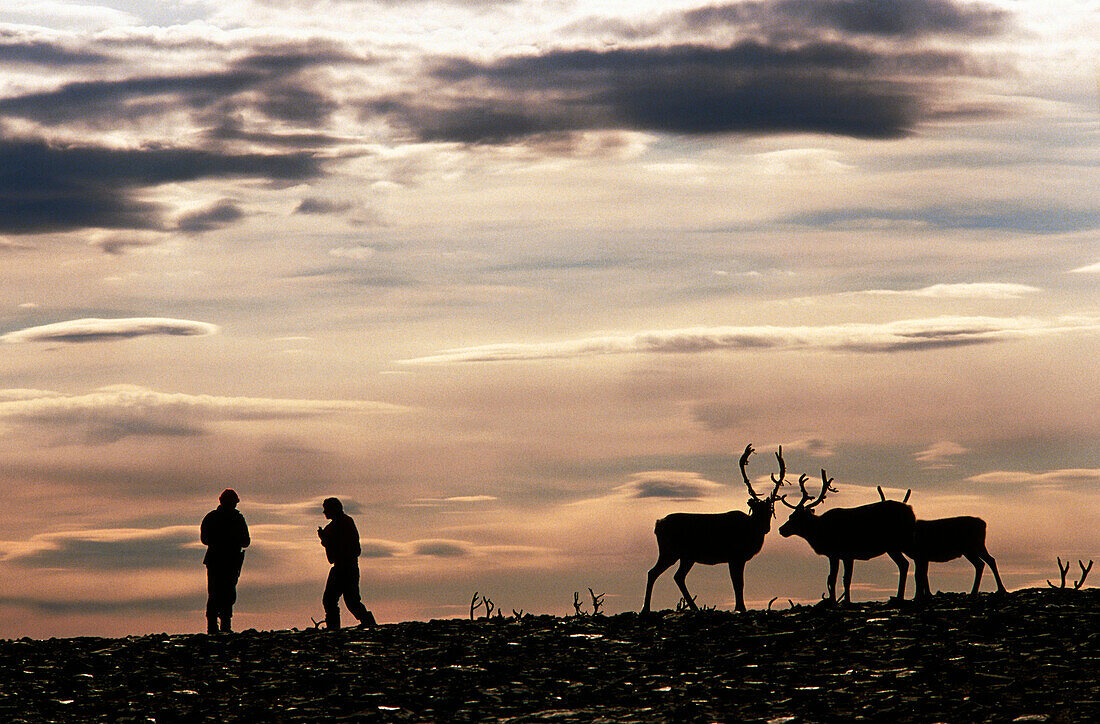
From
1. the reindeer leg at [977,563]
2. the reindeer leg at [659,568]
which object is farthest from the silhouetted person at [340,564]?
the reindeer leg at [977,563]

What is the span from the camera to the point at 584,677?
16672 millimetres

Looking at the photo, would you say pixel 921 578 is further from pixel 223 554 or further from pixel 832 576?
pixel 223 554

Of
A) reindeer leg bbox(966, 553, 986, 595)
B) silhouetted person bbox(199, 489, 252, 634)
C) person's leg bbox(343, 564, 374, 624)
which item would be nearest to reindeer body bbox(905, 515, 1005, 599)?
reindeer leg bbox(966, 553, 986, 595)

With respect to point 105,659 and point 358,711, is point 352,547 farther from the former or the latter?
point 358,711

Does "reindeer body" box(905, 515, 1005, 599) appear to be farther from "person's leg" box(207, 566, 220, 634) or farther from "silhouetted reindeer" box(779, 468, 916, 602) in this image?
"person's leg" box(207, 566, 220, 634)

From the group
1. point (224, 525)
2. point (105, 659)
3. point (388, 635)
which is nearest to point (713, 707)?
point (388, 635)

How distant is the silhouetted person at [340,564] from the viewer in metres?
22.9

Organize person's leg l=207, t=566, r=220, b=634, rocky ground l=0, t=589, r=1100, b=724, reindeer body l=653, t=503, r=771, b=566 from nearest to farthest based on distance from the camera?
rocky ground l=0, t=589, r=1100, b=724, person's leg l=207, t=566, r=220, b=634, reindeer body l=653, t=503, r=771, b=566

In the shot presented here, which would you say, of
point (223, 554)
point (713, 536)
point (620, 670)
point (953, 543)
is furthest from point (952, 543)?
point (223, 554)

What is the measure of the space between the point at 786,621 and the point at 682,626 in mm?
1543

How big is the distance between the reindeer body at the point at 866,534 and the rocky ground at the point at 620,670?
Result: 233 centimetres

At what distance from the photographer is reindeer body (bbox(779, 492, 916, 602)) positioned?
23.4 m

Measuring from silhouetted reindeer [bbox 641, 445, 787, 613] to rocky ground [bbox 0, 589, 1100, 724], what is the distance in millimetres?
3429

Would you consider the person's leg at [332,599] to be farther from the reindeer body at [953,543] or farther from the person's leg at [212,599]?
the reindeer body at [953,543]
